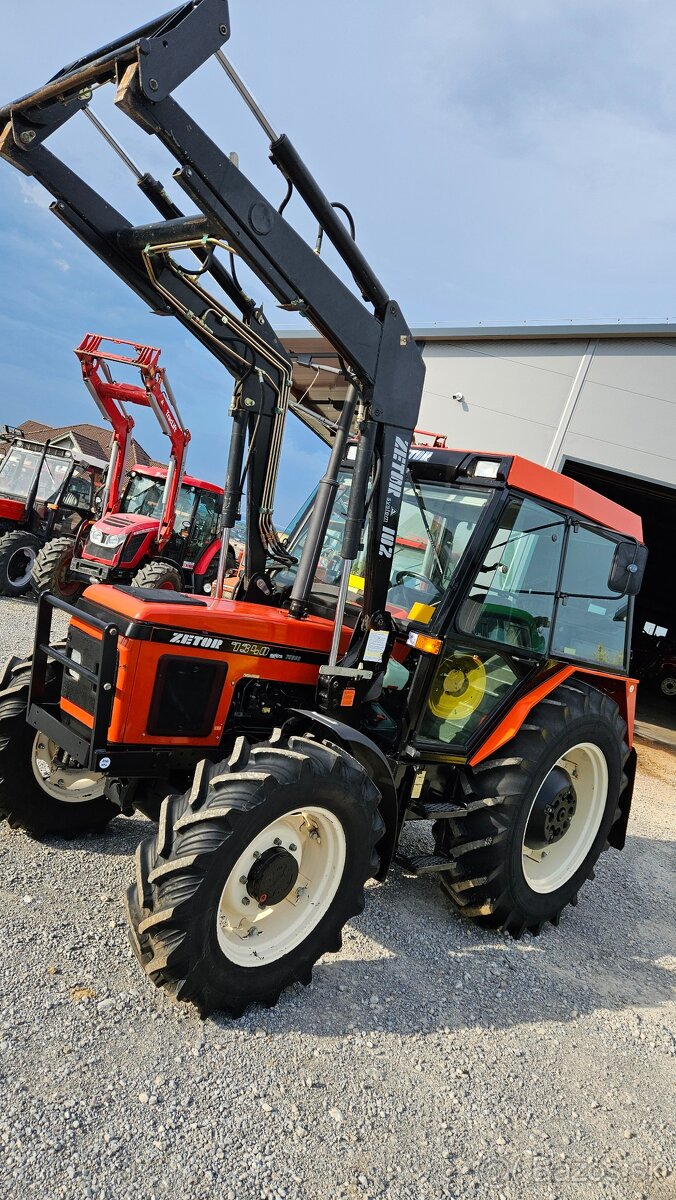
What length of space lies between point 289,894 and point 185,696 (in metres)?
0.90

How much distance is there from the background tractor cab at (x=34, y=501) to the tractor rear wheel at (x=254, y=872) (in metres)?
9.39

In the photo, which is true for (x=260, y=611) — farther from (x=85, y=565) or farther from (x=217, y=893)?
(x=85, y=565)

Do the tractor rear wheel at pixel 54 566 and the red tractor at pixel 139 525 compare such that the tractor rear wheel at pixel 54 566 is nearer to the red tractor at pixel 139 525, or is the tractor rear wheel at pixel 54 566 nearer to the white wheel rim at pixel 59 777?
the red tractor at pixel 139 525

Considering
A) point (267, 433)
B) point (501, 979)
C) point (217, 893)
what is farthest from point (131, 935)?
point (267, 433)

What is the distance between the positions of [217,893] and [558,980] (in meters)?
1.99

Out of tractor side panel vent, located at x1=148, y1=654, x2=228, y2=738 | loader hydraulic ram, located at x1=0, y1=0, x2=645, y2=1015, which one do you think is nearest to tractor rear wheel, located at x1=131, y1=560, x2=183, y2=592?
loader hydraulic ram, located at x1=0, y1=0, x2=645, y2=1015

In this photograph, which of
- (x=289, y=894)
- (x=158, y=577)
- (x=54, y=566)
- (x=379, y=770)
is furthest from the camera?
(x=54, y=566)

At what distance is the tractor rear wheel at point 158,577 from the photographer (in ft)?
32.3

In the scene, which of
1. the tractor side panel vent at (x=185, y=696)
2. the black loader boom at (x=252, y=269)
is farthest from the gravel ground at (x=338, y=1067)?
the black loader boom at (x=252, y=269)

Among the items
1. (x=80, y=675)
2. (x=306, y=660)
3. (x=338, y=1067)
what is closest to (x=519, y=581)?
(x=306, y=660)

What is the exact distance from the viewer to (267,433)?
3.92 m

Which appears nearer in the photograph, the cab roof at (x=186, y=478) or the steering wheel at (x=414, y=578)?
the steering wheel at (x=414, y=578)

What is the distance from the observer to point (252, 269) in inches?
113

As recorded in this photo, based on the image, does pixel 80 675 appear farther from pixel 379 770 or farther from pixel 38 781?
pixel 379 770
